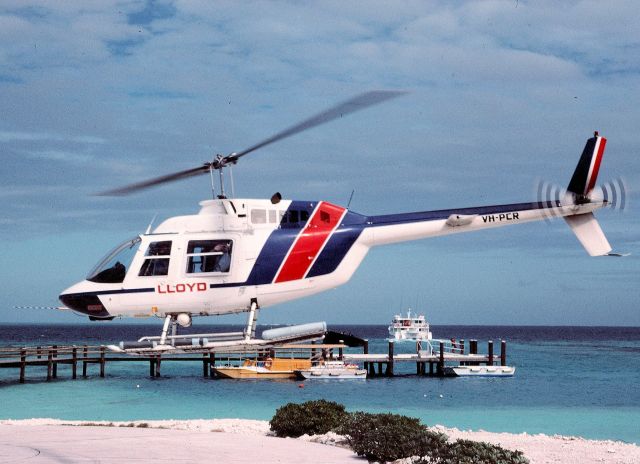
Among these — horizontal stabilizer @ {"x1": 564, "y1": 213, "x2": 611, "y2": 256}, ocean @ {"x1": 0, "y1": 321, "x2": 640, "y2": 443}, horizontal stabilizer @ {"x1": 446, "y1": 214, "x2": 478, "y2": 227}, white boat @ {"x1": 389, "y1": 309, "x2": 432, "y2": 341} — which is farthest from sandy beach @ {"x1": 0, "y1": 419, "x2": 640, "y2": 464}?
white boat @ {"x1": 389, "y1": 309, "x2": 432, "y2": 341}

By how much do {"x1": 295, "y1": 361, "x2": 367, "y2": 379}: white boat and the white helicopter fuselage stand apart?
34945 millimetres

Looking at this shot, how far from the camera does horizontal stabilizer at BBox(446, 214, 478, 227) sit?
52.3 ft

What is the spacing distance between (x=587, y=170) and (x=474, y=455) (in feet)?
20.3

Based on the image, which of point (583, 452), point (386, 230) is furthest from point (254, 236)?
point (583, 452)

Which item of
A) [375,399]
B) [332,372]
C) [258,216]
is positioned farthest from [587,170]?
[332,372]

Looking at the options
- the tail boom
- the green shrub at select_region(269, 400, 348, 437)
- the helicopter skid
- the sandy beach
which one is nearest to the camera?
the helicopter skid

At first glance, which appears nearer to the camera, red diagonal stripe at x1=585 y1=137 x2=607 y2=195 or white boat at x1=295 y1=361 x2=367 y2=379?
Result: red diagonal stripe at x1=585 y1=137 x2=607 y2=195

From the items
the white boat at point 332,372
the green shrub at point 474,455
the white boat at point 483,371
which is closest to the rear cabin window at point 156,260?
the green shrub at point 474,455

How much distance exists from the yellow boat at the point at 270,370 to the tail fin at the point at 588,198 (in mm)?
35700

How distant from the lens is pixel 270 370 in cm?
5056

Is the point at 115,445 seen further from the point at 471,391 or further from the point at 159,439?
the point at 471,391

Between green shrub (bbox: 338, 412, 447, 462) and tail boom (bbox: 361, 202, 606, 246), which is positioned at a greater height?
tail boom (bbox: 361, 202, 606, 246)

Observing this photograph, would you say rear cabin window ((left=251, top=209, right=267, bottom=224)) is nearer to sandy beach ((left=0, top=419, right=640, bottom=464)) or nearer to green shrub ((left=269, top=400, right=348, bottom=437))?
sandy beach ((left=0, top=419, right=640, bottom=464))

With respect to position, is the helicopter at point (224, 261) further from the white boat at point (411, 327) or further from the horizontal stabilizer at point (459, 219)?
the white boat at point (411, 327)
